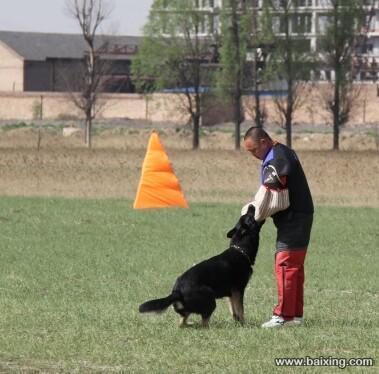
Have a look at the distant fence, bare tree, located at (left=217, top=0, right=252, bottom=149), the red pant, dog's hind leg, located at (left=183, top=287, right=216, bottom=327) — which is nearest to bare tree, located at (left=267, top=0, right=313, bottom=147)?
bare tree, located at (left=217, top=0, right=252, bottom=149)

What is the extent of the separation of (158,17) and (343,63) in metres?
9.93

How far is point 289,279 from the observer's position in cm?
1120

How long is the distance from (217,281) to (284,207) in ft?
2.96

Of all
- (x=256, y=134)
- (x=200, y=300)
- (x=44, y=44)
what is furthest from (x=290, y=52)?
(x=200, y=300)

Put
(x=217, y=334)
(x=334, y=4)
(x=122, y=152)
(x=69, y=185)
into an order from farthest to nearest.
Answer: (x=334, y=4) < (x=122, y=152) < (x=69, y=185) < (x=217, y=334)

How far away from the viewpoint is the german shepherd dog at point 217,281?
10969 mm

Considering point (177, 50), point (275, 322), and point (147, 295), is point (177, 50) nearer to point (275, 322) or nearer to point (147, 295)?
point (147, 295)

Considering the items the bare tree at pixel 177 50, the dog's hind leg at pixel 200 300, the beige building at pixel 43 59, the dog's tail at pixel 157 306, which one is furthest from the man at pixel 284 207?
the beige building at pixel 43 59

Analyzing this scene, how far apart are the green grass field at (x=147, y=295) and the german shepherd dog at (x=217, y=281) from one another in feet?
0.69

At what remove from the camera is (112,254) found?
18.5m

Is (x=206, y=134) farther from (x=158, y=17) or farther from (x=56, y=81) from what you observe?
(x=56, y=81)

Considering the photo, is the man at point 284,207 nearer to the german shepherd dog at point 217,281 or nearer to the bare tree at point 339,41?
the german shepherd dog at point 217,281

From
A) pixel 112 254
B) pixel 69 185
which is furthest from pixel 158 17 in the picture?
pixel 112 254

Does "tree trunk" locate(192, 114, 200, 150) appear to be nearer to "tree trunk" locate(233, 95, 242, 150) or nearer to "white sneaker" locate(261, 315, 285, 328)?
"tree trunk" locate(233, 95, 242, 150)
